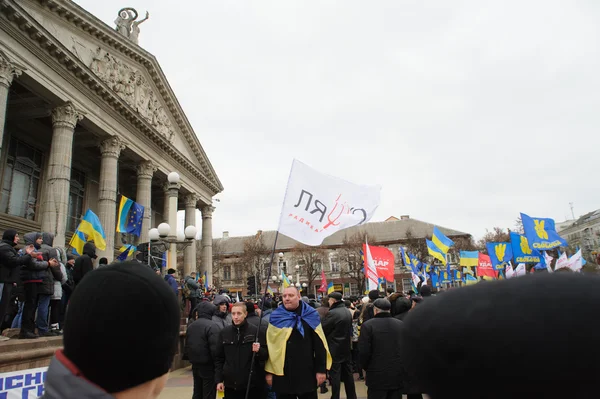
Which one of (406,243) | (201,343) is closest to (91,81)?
(201,343)

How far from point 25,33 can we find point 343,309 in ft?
54.4

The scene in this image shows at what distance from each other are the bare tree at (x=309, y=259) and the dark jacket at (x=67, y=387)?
2144 inches

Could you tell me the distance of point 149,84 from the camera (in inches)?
1011

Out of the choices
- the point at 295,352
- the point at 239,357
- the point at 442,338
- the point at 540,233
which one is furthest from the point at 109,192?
the point at 442,338

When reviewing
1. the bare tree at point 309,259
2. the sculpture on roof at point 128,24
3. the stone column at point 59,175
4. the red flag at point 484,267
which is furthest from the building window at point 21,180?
the bare tree at point 309,259

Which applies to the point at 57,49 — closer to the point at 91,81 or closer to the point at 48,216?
the point at 91,81

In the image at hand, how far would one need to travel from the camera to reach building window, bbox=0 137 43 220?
1936 cm

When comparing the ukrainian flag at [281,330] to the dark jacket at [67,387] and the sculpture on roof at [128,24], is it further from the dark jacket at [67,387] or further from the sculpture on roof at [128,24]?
the sculpture on roof at [128,24]

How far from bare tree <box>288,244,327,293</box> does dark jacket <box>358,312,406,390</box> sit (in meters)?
49.9

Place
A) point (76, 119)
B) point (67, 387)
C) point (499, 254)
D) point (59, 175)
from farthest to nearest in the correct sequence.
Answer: point (499, 254) → point (76, 119) → point (59, 175) → point (67, 387)

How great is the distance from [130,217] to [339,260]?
4650 cm

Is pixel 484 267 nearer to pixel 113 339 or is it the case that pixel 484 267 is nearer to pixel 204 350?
pixel 204 350

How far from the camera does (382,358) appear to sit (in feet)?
17.4

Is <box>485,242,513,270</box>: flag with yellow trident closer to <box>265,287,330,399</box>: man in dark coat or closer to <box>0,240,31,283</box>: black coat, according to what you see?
<box>265,287,330,399</box>: man in dark coat
